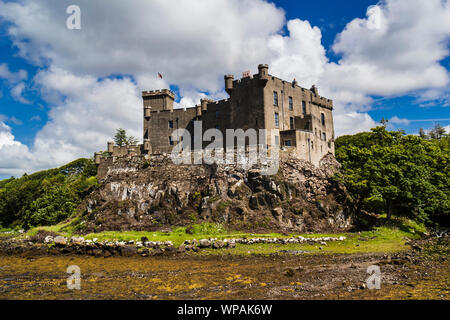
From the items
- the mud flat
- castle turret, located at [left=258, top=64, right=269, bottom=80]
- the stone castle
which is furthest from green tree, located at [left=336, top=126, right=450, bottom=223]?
castle turret, located at [left=258, top=64, right=269, bottom=80]

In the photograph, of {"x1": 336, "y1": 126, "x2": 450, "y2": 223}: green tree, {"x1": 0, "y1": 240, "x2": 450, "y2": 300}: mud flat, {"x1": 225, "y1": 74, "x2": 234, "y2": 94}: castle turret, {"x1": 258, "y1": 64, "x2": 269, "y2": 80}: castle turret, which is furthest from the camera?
{"x1": 225, "y1": 74, "x2": 234, "y2": 94}: castle turret

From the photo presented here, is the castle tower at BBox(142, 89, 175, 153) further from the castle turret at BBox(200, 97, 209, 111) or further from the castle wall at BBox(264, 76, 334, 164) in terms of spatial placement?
the castle wall at BBox(264, 76, 334, 164)

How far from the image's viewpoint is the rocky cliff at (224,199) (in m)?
34.4

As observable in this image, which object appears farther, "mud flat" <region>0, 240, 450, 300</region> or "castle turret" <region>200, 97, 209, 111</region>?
"castle turret" <region>200, 97, 209, 111</region>

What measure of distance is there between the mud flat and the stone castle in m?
19.4

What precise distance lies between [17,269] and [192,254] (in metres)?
12.7

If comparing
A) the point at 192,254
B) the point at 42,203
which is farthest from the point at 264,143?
the point at 42,203

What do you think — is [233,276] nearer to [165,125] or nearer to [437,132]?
[165,125]

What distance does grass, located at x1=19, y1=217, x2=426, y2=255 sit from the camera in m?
25.7

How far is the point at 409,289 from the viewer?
49.7ft

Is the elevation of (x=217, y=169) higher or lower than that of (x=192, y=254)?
higher

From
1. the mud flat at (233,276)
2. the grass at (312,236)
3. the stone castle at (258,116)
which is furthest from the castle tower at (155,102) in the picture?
the mud flat at (233,276)
